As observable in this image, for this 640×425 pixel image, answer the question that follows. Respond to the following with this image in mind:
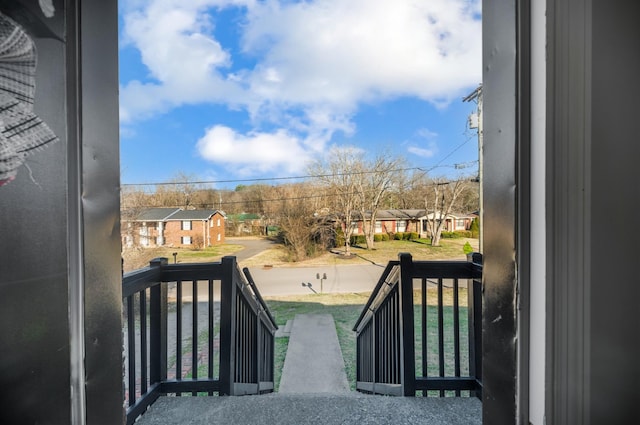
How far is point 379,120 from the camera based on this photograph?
13.3m

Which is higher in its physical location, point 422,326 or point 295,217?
point 295,217

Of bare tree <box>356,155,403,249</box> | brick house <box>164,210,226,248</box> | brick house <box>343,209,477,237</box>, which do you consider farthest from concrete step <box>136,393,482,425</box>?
brick house <box>343,209,477,237</box>

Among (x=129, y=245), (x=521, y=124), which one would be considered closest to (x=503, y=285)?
(x=521, y=124)

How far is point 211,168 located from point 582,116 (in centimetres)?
1407

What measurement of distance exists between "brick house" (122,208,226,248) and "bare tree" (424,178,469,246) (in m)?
11.4

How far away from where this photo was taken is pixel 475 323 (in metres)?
1.55

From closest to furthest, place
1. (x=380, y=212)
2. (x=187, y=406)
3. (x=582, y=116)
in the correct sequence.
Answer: (x=582, y=116) < (x=187, y=406) < (x=380, y=212)

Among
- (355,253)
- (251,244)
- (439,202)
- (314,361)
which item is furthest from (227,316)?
(439,202)

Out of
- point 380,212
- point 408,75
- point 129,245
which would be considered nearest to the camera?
point 408,75

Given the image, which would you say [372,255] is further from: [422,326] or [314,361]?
[422,326]

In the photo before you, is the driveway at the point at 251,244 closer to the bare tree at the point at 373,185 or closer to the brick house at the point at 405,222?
the brick house at the point at 405,222

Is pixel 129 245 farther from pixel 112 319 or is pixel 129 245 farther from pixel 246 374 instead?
pixel 112 319

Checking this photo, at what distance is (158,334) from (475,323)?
180 cm

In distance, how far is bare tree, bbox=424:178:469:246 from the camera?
14.4 metres
